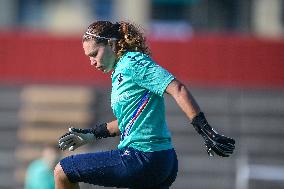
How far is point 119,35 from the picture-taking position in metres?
6.87

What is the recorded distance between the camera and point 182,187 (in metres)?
16.5

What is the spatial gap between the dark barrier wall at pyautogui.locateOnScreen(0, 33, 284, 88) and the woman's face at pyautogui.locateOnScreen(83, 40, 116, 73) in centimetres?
957

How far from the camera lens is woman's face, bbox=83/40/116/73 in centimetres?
678

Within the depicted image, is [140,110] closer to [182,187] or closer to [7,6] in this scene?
[182,187]

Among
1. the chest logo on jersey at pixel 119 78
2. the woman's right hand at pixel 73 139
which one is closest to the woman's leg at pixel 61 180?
the woman's right hand at pixel 73 139

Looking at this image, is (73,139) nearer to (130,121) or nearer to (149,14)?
(130,121)

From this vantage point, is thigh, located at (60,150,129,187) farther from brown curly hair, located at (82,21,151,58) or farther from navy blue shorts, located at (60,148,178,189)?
brown curly hair, located at (82,21,151,58)

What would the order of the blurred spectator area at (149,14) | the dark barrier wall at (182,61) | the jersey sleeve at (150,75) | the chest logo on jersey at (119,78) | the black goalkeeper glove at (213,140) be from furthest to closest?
the blurred spectator area at (149,14), the dark barrier wall at (182,61), the chest logo on jersey at (119,78), the jersey sleeve at (150,75), the black goalkeeper glove at (213,140)

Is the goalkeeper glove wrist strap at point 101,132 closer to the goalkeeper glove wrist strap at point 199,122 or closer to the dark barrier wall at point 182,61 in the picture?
the goalkeeper glove wrist strap at point 199,122

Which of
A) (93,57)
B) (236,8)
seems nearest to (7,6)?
(236,8)

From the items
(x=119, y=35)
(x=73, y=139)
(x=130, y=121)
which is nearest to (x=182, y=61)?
(x=73, y=139)

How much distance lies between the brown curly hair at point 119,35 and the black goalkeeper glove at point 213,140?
0.85 metres

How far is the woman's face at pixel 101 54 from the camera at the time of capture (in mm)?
6781

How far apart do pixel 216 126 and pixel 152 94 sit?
9.91 metres
